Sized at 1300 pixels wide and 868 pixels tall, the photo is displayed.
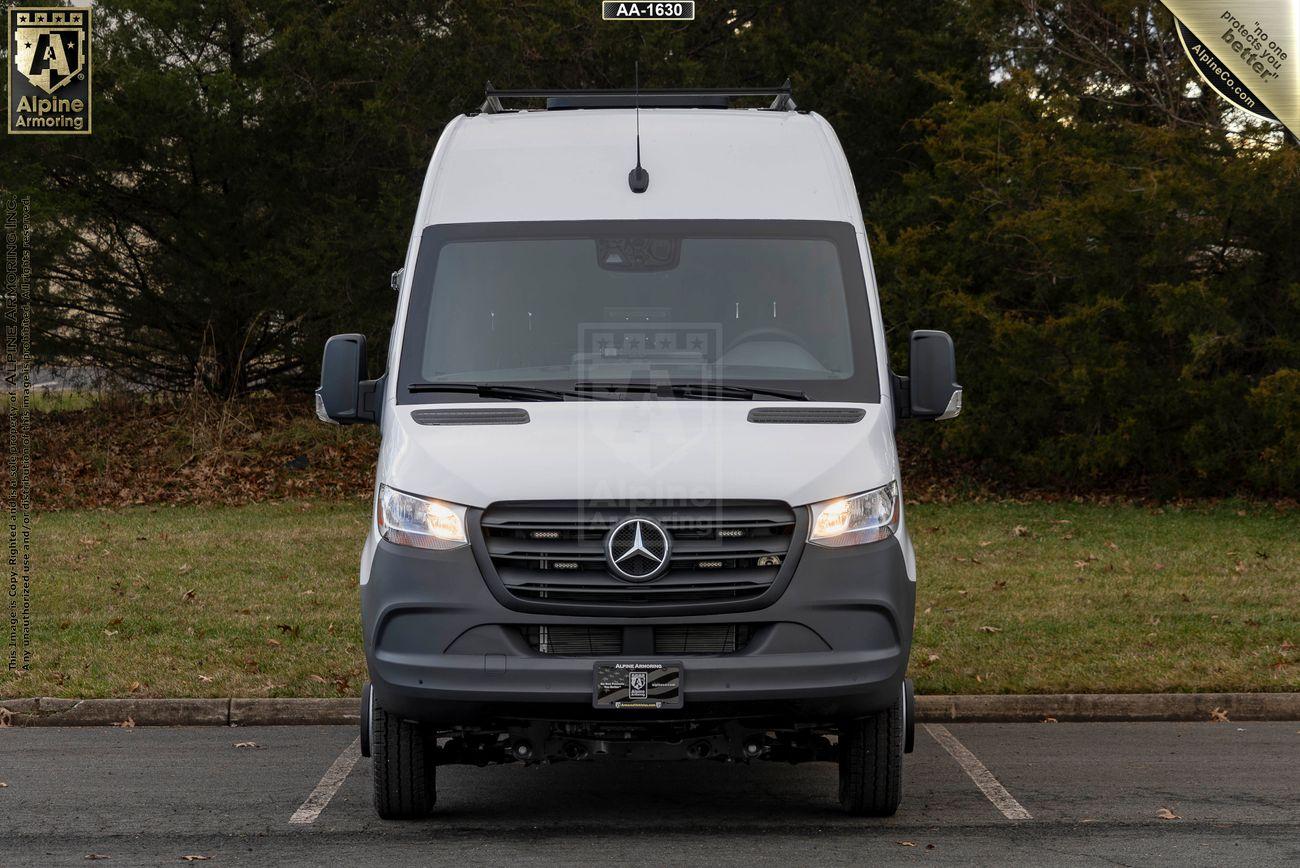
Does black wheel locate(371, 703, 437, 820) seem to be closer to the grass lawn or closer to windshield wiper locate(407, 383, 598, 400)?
windshield wiper locate(407, 383, 598, 400)

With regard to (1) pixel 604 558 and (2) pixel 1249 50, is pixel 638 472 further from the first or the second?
(2) pixel 1249 50

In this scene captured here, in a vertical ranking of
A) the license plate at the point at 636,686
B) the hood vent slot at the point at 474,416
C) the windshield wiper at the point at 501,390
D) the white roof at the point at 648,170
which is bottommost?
the license plate at the point at 636,686

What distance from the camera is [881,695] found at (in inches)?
247

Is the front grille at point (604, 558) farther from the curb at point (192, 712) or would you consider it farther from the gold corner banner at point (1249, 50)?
the gold corner banner at point (1249, 50)

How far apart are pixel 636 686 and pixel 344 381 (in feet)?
6.57

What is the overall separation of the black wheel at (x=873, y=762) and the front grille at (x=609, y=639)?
2.66ft

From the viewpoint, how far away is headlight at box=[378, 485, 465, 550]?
619 cm

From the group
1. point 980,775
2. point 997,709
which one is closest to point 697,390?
point 980,775

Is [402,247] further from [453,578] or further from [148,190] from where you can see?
[453,578]

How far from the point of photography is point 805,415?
Answer: 6.54 m

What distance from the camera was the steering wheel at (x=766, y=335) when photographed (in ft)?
23.0

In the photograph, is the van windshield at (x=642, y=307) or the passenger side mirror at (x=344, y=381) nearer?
the van windshield at (x=642, y=307)

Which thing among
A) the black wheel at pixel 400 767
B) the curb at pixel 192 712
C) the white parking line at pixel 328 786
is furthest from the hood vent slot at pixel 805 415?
the curb at pixel 192 712

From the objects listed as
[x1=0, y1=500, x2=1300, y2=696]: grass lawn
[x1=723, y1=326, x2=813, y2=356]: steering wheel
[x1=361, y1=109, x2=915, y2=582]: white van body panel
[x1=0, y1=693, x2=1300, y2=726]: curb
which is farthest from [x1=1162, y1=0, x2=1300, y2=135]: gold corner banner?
[x1=723, y1=326, x2=813, y2=356]: steering wheel
